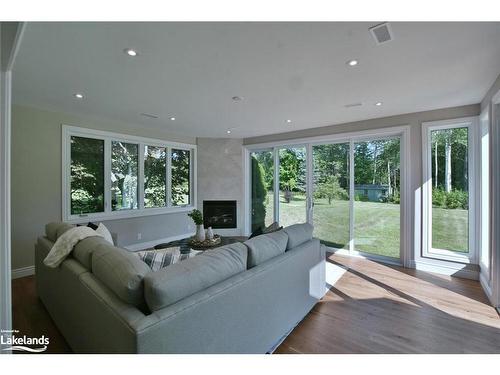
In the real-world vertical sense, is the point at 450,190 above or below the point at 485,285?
above

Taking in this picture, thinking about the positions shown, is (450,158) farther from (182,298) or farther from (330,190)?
(182,298)

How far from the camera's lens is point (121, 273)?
4.24 ft

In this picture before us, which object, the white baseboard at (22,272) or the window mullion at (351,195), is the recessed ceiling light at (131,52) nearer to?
the white baseboard at (22,272)

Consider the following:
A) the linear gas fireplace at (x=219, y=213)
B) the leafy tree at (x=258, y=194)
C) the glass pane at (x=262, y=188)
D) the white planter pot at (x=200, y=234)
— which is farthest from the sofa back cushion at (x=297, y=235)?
the linear gas fireplace at (x=219, y=213)

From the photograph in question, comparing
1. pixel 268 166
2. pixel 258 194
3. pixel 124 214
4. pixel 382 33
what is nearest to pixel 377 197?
pixel 268 166

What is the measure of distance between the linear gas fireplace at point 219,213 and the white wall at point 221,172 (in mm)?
104

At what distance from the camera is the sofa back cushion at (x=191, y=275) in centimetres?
117

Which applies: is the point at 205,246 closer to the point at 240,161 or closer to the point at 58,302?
the point at 58,302

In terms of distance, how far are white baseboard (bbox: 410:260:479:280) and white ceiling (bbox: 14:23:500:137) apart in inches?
91.1

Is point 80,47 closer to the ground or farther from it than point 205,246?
farther from it

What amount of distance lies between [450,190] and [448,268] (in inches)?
45.1

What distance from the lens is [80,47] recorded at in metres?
1.90

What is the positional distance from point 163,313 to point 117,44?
200 centimetres

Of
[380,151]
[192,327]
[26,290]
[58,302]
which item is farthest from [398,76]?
[26,290]
